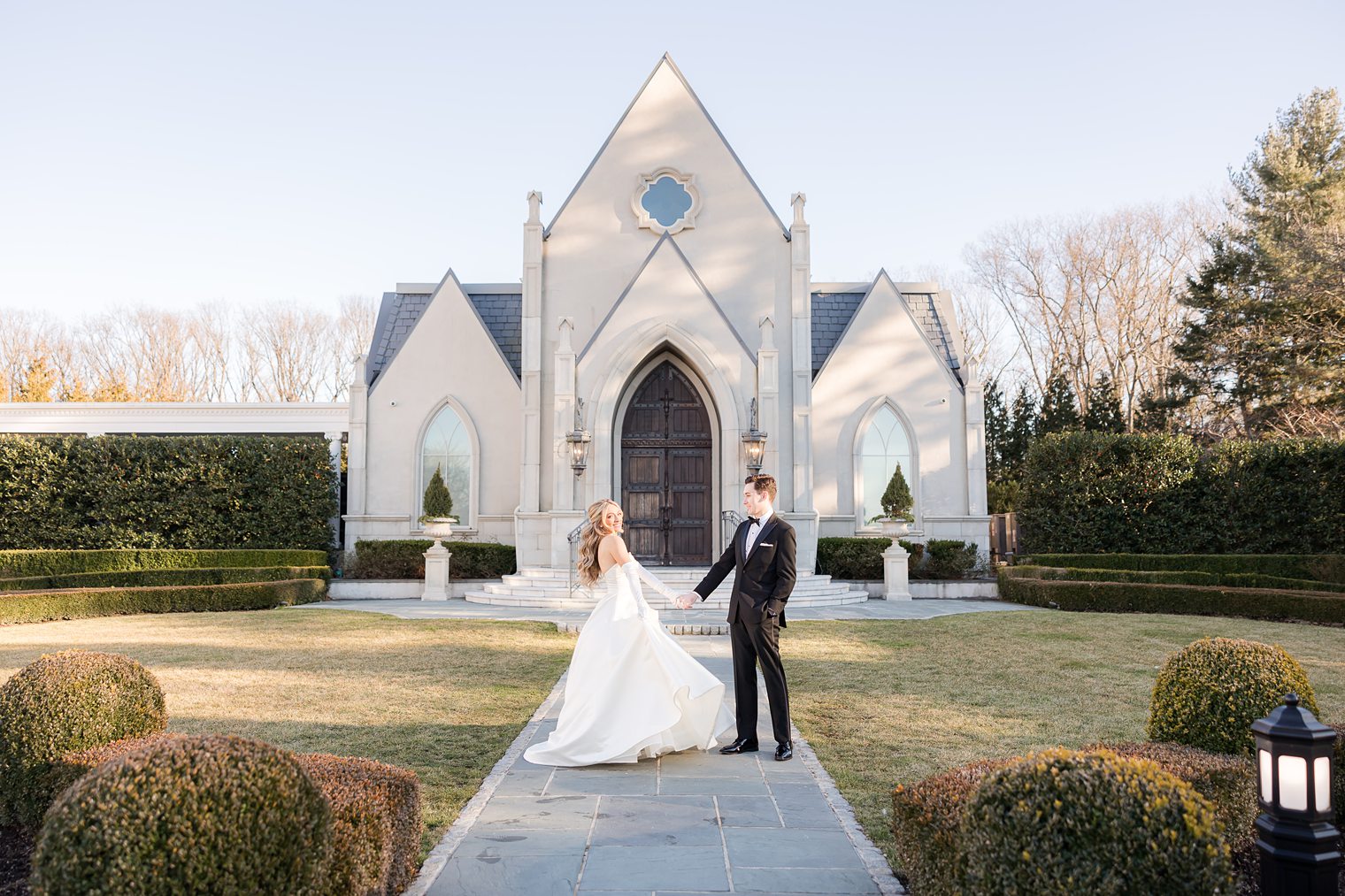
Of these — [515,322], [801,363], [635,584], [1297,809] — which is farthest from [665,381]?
[1297,809]

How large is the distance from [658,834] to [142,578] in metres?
17.5

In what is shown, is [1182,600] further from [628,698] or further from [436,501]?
[436,501]

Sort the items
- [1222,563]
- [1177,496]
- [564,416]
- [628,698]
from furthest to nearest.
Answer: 1. [1177,496]
2. [564,416]
3. [1222,563]
4. [628,698]

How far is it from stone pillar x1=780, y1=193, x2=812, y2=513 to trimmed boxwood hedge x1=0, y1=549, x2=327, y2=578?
1192 centimetres

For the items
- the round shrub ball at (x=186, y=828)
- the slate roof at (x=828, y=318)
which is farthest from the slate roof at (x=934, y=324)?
the round shrub ball at (x=186, y=828)

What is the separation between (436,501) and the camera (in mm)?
21422

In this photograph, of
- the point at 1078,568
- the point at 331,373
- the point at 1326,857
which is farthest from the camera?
the point at 331,373

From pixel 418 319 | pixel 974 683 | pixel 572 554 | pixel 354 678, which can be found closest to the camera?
pixel 974 683

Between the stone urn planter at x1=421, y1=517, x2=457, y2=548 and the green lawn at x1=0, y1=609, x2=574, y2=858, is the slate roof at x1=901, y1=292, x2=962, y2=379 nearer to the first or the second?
the stone urn planter at x1=421, y1=517, x2=457, y2=548

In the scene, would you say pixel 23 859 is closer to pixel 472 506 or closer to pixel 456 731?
pixel 456 731

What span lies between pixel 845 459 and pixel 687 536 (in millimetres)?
4849

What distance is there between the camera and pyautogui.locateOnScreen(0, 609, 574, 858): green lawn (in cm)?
701

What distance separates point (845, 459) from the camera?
2339cm

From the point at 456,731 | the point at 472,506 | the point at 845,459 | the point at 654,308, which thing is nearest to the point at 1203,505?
the point at 845,459
